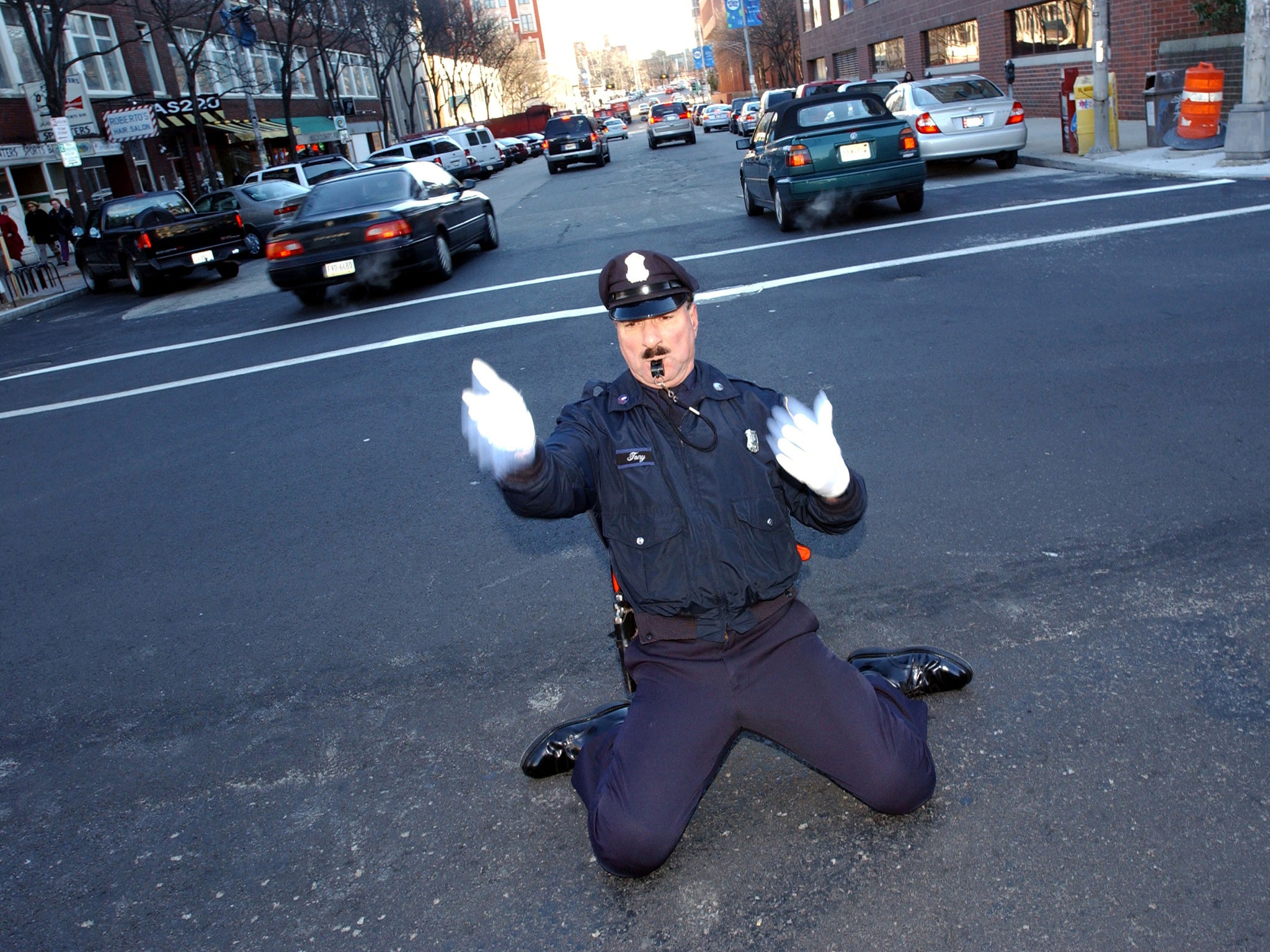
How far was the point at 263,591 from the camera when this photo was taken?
16.5 ft

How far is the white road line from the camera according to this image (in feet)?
39.3

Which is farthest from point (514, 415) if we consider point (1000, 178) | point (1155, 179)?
point (1000, 178)

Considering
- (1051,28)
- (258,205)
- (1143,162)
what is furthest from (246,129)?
(1143,162)

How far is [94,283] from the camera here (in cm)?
2023

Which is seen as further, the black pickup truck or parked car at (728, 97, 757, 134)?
parked car at (728, 97, 757, 134)

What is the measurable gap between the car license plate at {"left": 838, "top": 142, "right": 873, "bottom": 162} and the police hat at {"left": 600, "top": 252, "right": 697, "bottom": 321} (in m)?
10.7

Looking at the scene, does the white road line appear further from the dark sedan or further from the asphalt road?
the asphalt road

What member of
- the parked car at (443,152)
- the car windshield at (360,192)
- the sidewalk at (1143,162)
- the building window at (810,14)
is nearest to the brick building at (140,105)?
the parked car at (443,152)

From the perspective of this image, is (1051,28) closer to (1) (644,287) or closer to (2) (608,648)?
(2) (608,648)

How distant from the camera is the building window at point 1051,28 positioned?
85.8 feet

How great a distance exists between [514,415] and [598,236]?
1365 cm

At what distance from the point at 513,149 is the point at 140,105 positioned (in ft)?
68.4

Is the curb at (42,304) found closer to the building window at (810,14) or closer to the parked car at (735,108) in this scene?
the parked car at (735,108)

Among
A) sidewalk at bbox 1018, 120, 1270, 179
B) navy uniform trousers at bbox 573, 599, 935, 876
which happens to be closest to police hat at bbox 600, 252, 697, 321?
navy uniform trousers at bbox 573, 599, 935, 876
